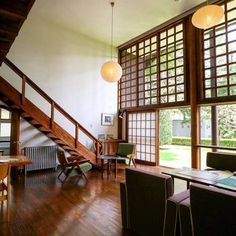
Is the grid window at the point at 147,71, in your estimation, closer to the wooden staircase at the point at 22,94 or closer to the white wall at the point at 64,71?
the white wall at the point at 64,71

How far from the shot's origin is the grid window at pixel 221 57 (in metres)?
4.84

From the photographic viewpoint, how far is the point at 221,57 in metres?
5.05

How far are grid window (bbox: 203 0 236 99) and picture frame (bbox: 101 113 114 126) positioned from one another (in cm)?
357

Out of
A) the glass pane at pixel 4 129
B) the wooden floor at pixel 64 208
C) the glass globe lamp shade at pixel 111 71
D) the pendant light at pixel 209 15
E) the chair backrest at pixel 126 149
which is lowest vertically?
the wooden floor at pixel 64 208

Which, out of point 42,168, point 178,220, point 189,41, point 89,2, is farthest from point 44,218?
Result: point 189,41

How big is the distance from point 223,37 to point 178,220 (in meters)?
4.72

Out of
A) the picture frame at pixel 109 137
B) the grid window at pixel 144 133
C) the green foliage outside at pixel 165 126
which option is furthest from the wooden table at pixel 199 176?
the green foliage outside at pixel 165 126

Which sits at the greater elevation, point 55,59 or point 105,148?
point 55,59

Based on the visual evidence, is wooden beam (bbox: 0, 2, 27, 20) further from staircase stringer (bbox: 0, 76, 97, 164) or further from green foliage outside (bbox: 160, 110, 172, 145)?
green foliage outside (bbox: 160, 110, 172, 145)

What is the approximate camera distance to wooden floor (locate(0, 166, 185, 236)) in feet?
8.41

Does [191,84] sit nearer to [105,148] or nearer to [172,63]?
[172,63]

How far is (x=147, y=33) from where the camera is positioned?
6.93 metres

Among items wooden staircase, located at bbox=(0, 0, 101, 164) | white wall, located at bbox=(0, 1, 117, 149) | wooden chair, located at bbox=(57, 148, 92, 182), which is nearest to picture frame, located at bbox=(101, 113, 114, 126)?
white wall, located at bbox=(0, 1, 117, 149)

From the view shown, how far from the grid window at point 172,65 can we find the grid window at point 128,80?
1277mm
